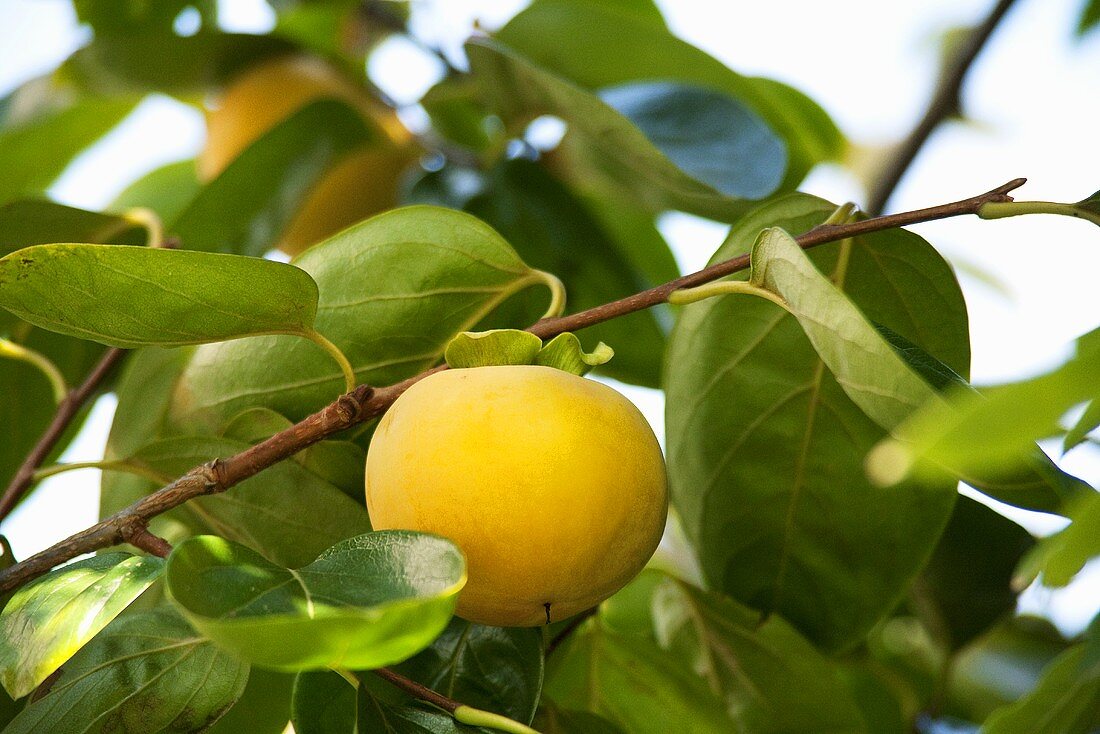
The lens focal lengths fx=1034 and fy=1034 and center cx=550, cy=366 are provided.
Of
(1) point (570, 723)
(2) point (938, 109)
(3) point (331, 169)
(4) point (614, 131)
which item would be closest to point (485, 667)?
(1) point (570, 723)

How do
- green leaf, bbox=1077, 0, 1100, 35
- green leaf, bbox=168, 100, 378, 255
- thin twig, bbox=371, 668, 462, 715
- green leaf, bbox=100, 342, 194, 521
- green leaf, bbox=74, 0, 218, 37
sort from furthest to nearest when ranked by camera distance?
1. green leaf, bbox=74, 0, 218, 37
2. green leaf, bbox=1077, 0, 1100, 35
3. green leaf, bbox=168, 100, 378, 255
4. green leaf, bbox=100, 342, 194, 521
5. thin twig, bbox=371, 668, 462, 715

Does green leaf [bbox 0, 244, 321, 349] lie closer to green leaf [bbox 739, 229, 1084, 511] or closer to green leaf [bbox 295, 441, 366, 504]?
green leaf [bbox 295, 441, 366, 504]

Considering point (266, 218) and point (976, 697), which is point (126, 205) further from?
point (976, 697)

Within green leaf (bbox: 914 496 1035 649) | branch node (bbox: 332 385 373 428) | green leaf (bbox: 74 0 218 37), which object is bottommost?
green leaf (bbox: 914 496 1035 649)

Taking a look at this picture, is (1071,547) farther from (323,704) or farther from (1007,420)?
(323,704)

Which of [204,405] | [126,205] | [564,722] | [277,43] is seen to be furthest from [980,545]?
[126,205]

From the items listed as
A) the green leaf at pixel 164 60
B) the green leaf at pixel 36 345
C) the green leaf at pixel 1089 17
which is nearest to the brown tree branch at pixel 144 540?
the green leaf at pixel 36 345

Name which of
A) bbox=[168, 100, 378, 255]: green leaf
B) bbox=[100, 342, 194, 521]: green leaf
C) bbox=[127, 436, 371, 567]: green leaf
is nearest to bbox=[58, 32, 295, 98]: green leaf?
bbox=[168, 100, 378, 255]: green leaf
